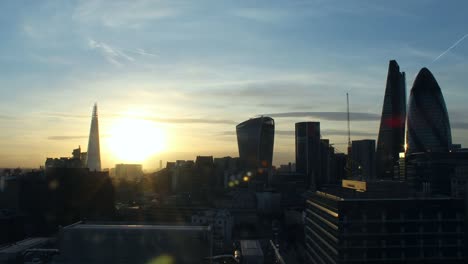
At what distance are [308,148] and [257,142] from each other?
68.9ft

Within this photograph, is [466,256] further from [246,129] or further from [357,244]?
[246,129]

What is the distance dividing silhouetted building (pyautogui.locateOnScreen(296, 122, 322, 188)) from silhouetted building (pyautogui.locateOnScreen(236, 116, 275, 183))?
41.7 ft

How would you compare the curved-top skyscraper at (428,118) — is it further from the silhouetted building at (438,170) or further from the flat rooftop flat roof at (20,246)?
the flat rooftop flat roof at (20,246)

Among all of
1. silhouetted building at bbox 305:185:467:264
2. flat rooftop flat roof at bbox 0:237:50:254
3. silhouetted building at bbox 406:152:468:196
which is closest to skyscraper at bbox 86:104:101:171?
flat rooftop flat roof at bbox 0:237:50:254

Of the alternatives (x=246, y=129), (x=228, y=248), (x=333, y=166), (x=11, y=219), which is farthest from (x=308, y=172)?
(x=11, y=219)

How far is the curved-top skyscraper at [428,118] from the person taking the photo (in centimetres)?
10038

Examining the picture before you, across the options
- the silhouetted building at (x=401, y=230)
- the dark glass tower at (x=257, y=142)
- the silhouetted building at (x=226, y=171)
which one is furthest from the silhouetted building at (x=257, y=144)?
the silhouetted building at (x=401, y=230)

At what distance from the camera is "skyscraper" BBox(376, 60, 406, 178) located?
140 meters

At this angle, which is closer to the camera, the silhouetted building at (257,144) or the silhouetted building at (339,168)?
the silhouetted building at (257,144)

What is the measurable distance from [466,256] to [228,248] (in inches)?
990

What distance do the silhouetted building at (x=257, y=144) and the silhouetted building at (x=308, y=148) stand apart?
1272 centimetres

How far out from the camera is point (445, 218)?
32.1 m

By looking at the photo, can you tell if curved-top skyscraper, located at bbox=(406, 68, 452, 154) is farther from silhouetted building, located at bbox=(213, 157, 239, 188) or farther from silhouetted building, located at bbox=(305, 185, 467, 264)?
silhouetted building, located at bbox=(305, 185, 467, 264)

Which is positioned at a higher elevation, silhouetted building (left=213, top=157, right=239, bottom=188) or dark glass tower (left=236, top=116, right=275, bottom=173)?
dark glass tower (left=236, top=116, right=275, bottom=173)
